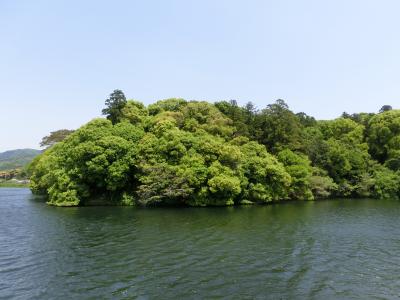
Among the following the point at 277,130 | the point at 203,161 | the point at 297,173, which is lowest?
the point at 297,173

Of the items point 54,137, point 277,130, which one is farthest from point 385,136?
point 54,137

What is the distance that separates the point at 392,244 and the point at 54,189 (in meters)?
44.3

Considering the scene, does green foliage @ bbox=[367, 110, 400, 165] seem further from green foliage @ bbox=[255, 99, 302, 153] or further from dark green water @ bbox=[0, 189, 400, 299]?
dark green water @ bbox=[0, 189, 400, 299]

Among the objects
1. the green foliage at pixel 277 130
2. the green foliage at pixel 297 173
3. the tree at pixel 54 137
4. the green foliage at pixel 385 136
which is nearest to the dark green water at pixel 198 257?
the green foliage at pixel 297 173

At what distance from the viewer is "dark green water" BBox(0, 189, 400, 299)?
53.6 feet

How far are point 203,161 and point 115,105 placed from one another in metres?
24.0

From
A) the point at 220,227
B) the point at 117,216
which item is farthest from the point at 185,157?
the point at 220,227

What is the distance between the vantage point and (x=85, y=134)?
164 feet

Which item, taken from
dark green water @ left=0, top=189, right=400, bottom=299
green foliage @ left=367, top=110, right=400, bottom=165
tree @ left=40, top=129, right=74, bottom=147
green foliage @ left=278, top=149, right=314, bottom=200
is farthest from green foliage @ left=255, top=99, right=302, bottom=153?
tree @ left=40, top=129, right=74, bottom=147

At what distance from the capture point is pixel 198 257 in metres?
21.5

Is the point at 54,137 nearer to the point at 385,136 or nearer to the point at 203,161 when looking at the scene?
the point at 203,161

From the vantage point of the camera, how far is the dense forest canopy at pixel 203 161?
46.7 m

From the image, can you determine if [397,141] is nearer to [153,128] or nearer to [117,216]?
[153,128]

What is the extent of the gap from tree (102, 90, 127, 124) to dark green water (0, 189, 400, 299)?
90.6 ft
